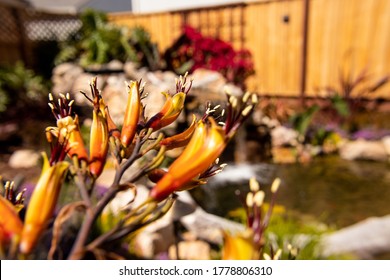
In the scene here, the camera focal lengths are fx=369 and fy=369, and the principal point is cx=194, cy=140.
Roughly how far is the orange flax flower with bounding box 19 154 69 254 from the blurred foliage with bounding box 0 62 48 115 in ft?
20.3

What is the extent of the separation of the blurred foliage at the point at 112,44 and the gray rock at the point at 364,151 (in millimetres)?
3834

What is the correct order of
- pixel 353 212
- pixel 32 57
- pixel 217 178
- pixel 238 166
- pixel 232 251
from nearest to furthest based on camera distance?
pixel 232 251 < pixel 353 212 < pixel 217 178 < pixel 238 166 < pixel 32 57

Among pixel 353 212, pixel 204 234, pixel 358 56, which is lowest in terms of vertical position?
pixel 353 212

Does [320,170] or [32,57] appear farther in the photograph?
[32,57]

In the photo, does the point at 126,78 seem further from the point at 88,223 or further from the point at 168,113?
the point at 88,223

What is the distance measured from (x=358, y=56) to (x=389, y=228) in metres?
4.38

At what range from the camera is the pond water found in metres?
3.98

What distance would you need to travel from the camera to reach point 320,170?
5.16 meters

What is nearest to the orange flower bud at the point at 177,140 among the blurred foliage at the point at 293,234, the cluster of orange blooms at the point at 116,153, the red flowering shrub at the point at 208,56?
the cluster of orange blooms at the point at 116,153

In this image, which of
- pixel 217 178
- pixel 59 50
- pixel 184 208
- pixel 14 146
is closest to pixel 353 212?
pixel 217 178

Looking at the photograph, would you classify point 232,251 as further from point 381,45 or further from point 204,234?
point 381,45

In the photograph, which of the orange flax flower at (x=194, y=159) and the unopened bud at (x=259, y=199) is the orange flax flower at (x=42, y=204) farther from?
the unopened bud at (x=259, y=199)

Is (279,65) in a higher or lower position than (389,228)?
higher

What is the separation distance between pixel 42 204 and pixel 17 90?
7.00 metres
